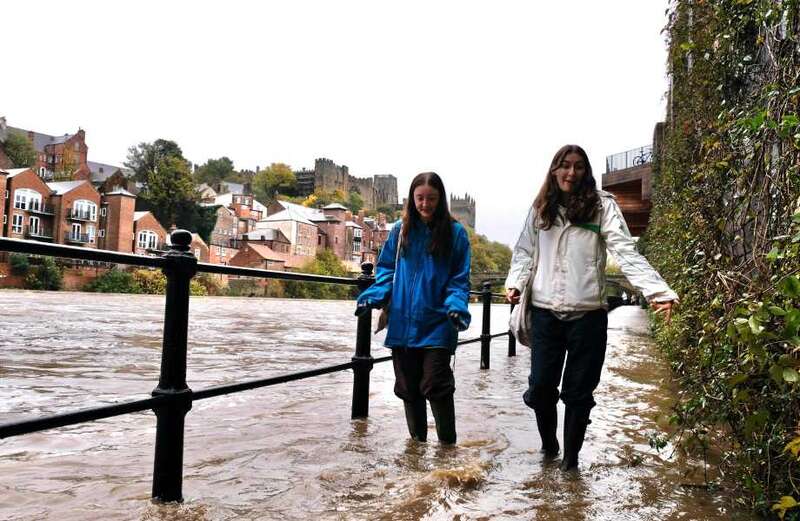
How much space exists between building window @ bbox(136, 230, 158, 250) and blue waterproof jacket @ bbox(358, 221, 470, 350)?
65.3 meters

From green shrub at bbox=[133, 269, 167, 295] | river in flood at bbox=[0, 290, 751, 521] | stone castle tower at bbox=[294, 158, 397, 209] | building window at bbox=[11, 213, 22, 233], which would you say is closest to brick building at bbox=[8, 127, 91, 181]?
building window at bbox=[11, 213, 22, 233]

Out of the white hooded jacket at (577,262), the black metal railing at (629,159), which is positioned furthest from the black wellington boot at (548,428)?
the black metal railing at (629,159)

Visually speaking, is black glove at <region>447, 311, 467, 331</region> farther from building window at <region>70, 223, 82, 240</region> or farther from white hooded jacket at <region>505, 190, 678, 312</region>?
building window at <region>70, 223, 82, 240</region>

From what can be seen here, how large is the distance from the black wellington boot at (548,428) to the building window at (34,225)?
64564 millimetres

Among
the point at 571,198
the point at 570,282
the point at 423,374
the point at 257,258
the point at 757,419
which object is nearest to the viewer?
the point at 757,419

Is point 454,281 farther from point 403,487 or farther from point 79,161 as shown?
point 79,161

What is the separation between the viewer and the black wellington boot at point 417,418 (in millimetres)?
3637

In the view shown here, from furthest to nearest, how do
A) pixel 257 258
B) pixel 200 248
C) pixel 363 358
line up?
1. pixel 257 258
2. pixel 200 248
3. pixel 363 358

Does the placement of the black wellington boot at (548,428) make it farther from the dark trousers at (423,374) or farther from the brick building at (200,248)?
the brick building at (200,248)

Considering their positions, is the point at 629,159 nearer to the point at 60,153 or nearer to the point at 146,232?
the point at 146,232

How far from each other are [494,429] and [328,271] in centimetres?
7772

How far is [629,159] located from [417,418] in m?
16.9

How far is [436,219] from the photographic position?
3.50 meters

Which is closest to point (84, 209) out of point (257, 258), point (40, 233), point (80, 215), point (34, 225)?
point (80, 215)
